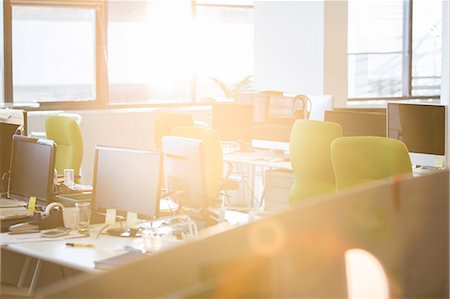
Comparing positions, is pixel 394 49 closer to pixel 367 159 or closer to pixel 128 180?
pixel 367 159

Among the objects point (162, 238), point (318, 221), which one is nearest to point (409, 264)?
point (318, 221)

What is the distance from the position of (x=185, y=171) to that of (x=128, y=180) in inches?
15.3

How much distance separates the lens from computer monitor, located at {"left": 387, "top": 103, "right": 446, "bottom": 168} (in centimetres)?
595

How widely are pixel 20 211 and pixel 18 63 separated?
156 inches

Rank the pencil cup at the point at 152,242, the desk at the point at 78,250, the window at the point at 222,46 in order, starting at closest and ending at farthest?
1. the desk at the point at 78,250
2. the pencil cup at the point at 152,242
3. the window at the point at 222,46

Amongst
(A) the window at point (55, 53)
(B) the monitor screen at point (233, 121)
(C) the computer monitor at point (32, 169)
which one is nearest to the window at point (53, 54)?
(A) the window at point (55, 53)

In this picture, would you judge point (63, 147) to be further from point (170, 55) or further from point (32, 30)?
point (170, 55)

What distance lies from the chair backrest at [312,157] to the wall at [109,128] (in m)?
2.97

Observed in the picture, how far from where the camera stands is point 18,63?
823 centimetres

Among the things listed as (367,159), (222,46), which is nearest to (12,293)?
(367,159)

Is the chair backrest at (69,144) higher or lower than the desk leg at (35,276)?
higher

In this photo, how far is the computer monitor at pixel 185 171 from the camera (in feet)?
13.5

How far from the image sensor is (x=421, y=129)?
605 cm

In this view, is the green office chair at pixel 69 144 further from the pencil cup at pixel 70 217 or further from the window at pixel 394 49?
the window at pixel 394 49
